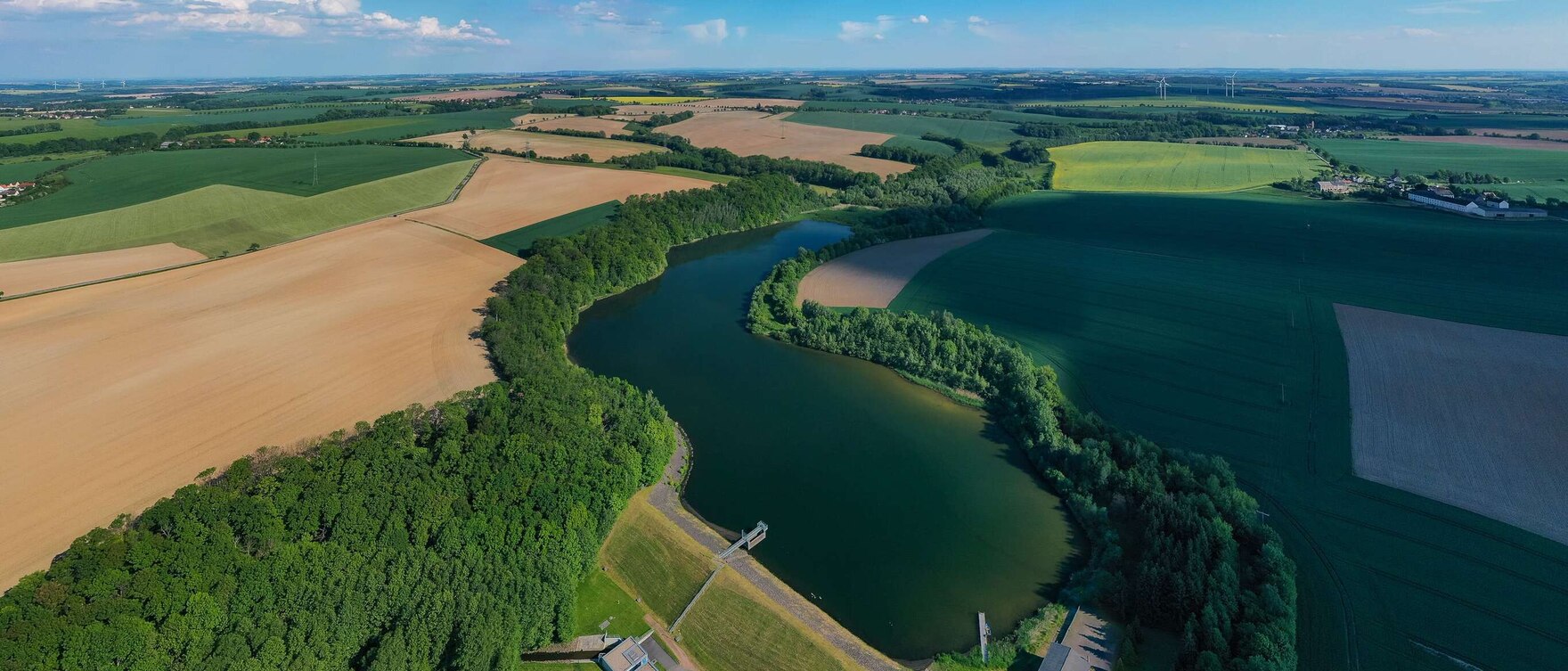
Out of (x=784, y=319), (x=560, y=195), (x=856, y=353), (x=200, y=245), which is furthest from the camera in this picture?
(x=560, y=195)

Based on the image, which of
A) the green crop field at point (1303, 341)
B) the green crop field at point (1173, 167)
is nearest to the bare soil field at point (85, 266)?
the green crop field at point (1303, 341)

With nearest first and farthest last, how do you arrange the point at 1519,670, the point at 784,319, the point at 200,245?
1. the point at 1519,670
2. the point at 784,319
3. the point at 200,245

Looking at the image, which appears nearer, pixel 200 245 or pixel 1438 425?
pixel 1438 425

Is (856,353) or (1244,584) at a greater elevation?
(856,353)

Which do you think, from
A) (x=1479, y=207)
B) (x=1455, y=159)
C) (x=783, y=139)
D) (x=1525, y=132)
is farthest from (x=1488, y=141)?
(x=783, y=139)

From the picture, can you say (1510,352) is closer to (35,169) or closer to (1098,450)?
(1098,450)

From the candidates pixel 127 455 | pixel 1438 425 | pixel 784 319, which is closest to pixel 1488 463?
pixel 1438 425

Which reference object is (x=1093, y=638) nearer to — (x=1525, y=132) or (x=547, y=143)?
(x=547, y=143)

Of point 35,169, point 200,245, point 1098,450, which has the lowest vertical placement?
point 1098,450
